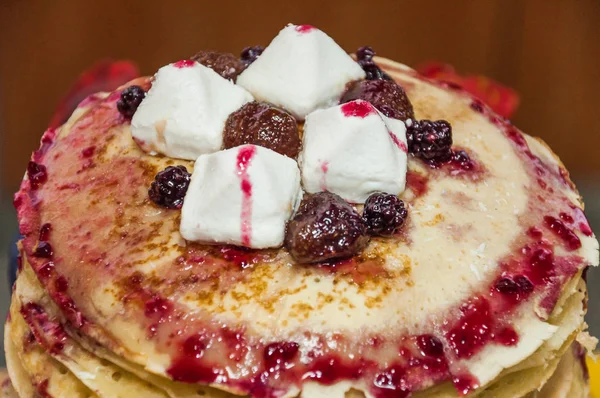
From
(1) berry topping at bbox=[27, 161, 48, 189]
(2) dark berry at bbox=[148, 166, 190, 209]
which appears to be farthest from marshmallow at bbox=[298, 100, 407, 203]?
(1) berry topping at bbox=[27, 161, 48, 189]

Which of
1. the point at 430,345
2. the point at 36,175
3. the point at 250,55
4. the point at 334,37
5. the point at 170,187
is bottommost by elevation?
the point at 334,37

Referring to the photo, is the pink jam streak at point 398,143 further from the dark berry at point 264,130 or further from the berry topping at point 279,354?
the berry topping at point 279,354

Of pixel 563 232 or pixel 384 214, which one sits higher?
pixel 384 214

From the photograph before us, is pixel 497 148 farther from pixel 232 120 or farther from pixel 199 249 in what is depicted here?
pixel 199 249

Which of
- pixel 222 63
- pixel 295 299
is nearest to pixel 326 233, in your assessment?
pixel 295 299

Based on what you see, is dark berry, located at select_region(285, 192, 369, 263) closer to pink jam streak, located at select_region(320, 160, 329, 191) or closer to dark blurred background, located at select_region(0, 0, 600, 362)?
pink jam streak, located at select_region(320, 160, 329, 191)

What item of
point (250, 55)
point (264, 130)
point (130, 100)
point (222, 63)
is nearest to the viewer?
point (264, 130)

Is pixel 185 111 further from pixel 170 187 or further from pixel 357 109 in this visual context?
pixel 357 109

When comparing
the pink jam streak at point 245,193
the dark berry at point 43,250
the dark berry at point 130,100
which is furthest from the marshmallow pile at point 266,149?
the dark berry at point 43,250

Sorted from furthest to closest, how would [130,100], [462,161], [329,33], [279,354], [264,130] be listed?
1. [329,33]
2. [130,100]
3. [462,161]
4. [264,130]
5. [279,354]
